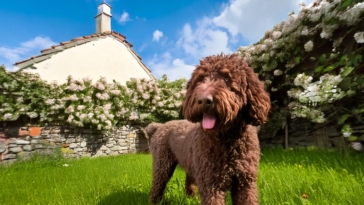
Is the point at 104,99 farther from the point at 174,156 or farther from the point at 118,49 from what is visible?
the point at 174,156

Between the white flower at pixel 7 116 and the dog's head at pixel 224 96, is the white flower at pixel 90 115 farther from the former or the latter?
the dog's head at pixel 224 96

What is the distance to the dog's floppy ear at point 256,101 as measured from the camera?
207 centimetres

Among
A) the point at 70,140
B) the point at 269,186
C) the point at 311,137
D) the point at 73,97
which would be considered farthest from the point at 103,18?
the point at 269,186

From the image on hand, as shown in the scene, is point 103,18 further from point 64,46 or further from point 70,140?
point 70,140

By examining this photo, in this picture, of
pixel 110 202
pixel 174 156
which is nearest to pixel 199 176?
pixel 174 156

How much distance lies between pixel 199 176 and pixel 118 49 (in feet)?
41.3

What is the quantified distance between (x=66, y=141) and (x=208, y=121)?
8573 millimetres

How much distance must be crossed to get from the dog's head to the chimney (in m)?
13.0

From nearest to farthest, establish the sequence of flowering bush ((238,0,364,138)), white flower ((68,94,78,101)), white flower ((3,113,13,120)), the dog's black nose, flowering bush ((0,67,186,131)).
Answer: the dog's black nose
flowering bush ((238,0,364,138))
white flower ((3,113,13,120))
flowering bush ((0,67,186,131))
white flower ((68,94,78,101))

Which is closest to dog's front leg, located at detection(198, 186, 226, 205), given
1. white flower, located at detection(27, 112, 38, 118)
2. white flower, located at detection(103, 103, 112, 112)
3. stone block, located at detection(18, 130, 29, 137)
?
white flower, located at detection(27, 112, 38, 118)

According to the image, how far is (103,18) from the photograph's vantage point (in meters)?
13.9

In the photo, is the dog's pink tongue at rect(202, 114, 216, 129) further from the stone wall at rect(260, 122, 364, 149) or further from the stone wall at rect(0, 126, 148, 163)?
the stone wall at rect(0, 126, 148, 163)

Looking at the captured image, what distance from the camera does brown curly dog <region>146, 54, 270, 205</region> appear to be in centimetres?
193

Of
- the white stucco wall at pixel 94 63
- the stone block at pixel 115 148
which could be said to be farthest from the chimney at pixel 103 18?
the stone block at pixel 115 148
